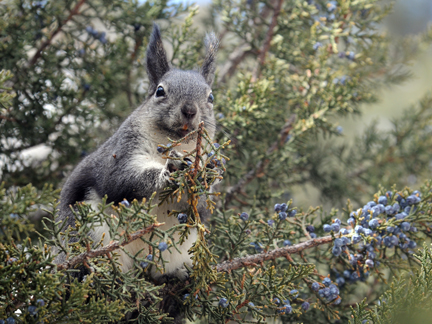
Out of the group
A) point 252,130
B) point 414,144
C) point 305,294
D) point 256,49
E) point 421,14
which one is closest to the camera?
point 305,294

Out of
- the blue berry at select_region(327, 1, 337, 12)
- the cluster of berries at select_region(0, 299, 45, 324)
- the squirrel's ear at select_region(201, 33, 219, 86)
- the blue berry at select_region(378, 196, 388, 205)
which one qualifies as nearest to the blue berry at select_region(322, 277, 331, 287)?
the blue berry at select_region(378, 196, 388, 205)

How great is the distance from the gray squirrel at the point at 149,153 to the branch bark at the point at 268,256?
0.80 feet

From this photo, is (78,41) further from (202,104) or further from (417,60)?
(417,60)

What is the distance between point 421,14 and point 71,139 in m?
4.07

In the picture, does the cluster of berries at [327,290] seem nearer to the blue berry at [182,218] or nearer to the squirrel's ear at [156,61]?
the blue berry at [182,218]

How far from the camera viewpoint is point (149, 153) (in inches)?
63.0

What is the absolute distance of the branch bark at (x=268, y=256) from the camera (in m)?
1.34

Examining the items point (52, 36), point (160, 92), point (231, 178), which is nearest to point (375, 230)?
point (231, 178)

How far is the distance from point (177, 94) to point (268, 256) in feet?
2.34

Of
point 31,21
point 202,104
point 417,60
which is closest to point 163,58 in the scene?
point 202,104

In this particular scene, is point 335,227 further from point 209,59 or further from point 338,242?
point 209,59

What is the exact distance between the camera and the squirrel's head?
59.9 inches

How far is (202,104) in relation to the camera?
1626 mm

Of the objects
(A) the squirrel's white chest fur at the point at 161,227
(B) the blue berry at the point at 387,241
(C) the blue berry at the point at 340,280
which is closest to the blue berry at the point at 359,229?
(B) the blue berry at the point at 387,241
